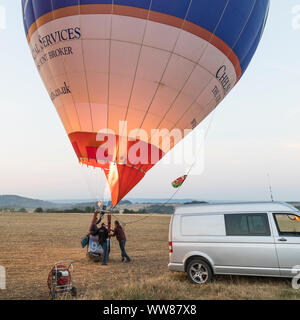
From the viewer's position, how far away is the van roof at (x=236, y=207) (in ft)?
24.3

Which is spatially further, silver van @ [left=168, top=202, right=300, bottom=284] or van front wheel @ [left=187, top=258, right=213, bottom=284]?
van front wheel @ [left=187, top=258, right=213, bottom=284]

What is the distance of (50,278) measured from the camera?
6.64 metres

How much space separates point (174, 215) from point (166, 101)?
5007 millimetres

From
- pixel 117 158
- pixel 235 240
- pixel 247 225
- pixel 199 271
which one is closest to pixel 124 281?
pixel 199 271

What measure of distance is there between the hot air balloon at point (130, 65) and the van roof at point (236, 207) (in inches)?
158

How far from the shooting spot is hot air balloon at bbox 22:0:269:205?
10.0 meters

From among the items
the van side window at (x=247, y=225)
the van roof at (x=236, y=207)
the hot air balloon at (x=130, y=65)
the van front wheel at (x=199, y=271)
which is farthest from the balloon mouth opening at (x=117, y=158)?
the van front wheel at (x=199, y=271)

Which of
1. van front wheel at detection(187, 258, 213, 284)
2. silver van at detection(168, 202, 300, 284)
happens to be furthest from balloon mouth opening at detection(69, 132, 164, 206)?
van front wheel at detection(187, 258, 213, 284)

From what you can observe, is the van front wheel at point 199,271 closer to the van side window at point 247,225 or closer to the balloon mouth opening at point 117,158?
the van side window at point 247,225

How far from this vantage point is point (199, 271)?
7535 mm

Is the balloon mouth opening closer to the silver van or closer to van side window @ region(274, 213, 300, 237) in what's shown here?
the silver van

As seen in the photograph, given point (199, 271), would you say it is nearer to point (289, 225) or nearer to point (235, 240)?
point (235, 240)

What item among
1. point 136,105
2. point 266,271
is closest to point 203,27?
point 136,105
